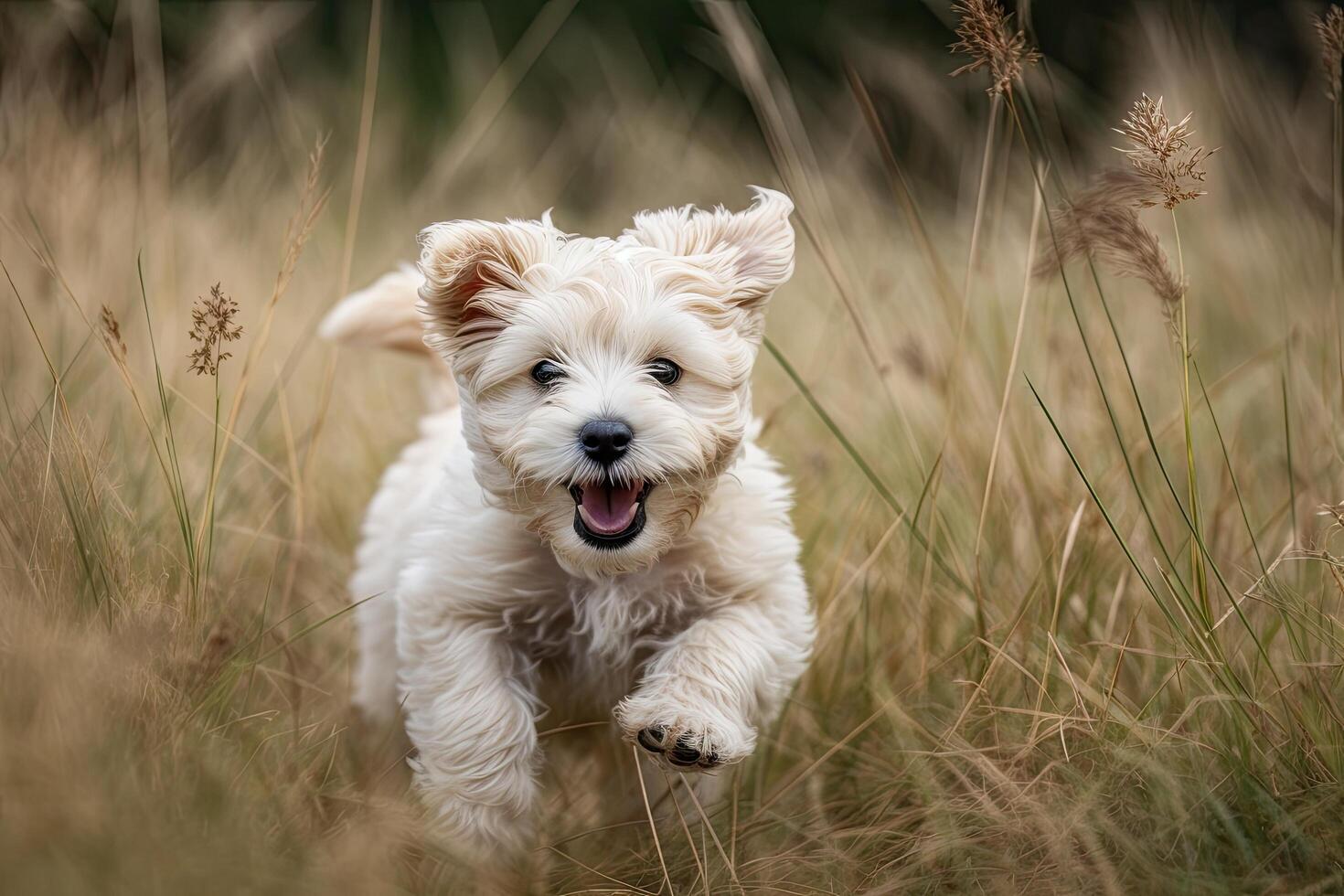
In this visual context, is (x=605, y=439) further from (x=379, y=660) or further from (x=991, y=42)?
(x=379, y=660)

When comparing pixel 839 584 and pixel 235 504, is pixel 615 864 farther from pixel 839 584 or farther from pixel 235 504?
pixel 235 504

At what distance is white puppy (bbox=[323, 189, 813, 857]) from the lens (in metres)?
2.91

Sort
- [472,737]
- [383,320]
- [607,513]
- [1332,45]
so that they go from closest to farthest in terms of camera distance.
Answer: [607,513] < [472,737] < [1332,45] < [383,320]

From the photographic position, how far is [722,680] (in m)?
3.03

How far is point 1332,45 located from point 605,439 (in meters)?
2.30

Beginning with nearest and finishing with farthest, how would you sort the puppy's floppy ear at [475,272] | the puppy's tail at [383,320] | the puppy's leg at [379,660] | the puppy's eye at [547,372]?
the puppy's eye at [547,372]
the puppy's floppy ear at [475,272]
the puppy's leg at [379,660]
the puppy's tail at [383,320]

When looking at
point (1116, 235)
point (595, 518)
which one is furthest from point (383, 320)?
point (1116, 235)

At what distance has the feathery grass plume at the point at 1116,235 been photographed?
2.91 meters

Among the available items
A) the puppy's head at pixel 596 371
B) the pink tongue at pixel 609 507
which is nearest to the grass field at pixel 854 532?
the puppy's head at pixel 596 371

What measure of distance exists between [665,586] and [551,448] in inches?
27.0

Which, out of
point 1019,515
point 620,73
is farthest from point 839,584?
point 620,73

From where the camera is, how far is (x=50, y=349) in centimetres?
408

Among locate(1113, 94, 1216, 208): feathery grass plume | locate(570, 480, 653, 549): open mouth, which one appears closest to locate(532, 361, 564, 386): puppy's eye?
locate(570, 480, 653, 549): open mouth

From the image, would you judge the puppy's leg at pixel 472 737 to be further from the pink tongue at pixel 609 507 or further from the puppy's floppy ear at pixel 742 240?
the puppy's floppy ear at pixel 742 240
